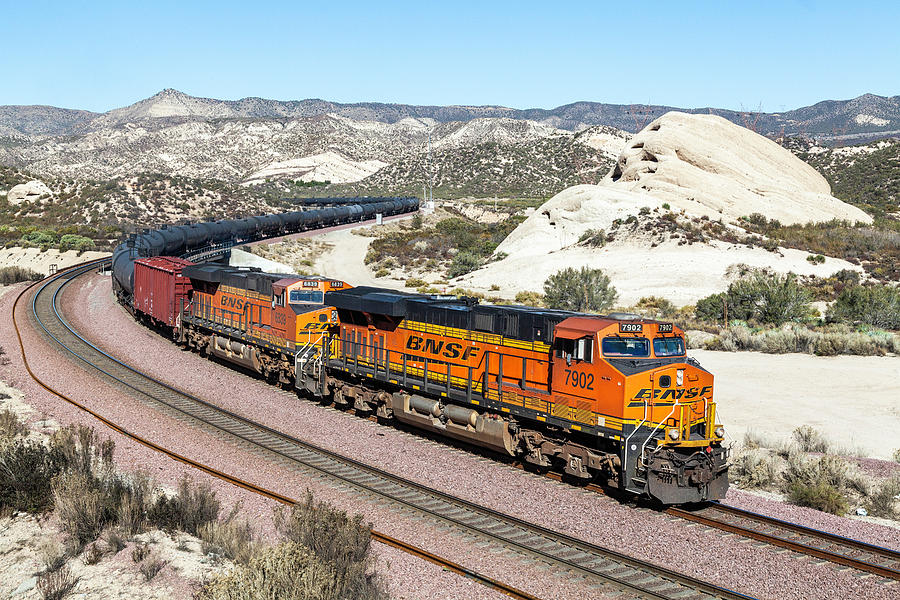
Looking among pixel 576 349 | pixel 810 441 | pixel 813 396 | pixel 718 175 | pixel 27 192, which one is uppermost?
pixel 718 175

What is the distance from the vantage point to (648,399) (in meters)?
13.6

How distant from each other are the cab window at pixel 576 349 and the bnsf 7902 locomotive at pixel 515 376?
0.03 metres

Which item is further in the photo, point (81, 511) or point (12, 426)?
point (12, 426)

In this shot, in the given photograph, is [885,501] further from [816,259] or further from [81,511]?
[816,259]

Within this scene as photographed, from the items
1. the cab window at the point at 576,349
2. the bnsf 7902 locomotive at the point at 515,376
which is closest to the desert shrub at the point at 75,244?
the bnsf 7902 locomotive at the point at 515,376

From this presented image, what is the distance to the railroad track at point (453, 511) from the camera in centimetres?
1056

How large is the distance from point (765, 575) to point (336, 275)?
48.3 m

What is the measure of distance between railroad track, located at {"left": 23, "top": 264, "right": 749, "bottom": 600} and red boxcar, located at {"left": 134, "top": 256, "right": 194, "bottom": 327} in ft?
20.7

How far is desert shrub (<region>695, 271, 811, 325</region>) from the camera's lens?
33.5 metres

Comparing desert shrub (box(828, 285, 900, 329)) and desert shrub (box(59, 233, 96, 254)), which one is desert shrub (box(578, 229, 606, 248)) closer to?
desert shrub (box(828, 285, 900, 329))

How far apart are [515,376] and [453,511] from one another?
3.56 metres

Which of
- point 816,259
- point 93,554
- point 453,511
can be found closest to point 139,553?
point 93,554

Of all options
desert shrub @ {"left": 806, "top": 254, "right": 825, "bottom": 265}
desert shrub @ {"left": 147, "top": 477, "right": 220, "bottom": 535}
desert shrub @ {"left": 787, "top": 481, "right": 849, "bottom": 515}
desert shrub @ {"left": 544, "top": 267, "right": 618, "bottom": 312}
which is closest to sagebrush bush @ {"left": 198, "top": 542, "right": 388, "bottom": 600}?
desert shrub @ {"left": 147, "top": 477, "right": 220, "bottom": 535}

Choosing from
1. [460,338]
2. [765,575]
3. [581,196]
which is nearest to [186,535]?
[460,338]
